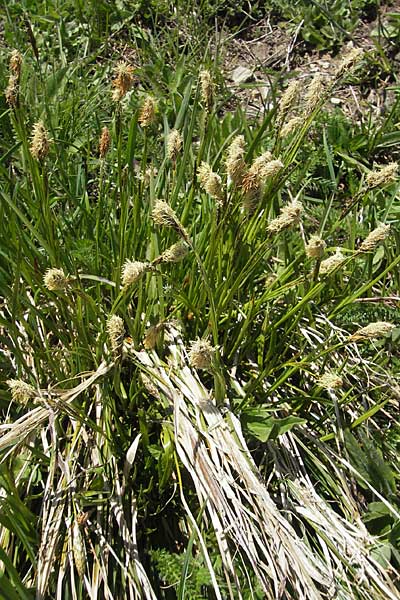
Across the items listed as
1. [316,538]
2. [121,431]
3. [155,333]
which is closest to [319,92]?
[155,333]

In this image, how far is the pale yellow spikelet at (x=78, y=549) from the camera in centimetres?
132

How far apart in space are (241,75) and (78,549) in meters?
2.07

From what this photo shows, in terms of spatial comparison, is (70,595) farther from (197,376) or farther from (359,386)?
(359,386)

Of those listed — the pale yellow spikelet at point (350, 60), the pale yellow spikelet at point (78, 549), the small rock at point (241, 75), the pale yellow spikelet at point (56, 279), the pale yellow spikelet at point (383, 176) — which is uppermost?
the pale yellow spikelet at point (350, 60)

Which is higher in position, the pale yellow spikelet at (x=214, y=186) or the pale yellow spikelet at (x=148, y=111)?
the pale yellow spikelet at (x=148, y=111)

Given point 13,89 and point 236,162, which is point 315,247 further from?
point 13,89

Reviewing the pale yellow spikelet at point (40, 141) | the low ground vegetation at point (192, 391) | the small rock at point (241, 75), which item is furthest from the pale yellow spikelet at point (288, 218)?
the small rock at point (241, 75)

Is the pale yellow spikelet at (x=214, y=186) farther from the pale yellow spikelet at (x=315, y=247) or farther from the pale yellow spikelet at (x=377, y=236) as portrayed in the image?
the pale yellow spikelet at (x=377, y=236)

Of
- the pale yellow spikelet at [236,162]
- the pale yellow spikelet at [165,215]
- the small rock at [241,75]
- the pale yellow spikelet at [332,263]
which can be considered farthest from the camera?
the small rock at [241,75]

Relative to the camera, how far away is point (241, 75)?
2.75 m

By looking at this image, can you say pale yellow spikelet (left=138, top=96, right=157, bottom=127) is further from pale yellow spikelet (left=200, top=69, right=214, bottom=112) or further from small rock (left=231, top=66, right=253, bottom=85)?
small rock (left=231, top=66, right=253, bottom=85)

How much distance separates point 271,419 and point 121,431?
34 cm

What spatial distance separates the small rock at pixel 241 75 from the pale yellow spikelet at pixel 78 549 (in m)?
1.98

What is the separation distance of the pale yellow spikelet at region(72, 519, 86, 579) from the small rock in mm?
1977
